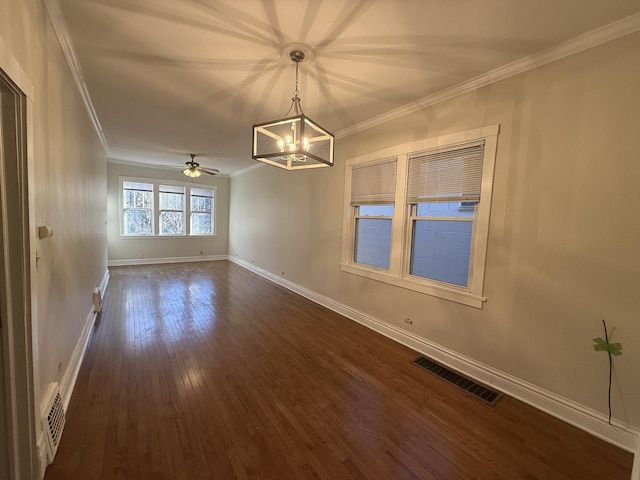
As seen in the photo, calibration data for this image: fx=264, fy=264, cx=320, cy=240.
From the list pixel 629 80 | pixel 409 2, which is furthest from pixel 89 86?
pixel 629 80

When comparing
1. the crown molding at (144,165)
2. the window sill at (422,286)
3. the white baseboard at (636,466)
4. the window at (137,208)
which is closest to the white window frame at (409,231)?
the window sill at (422,286)

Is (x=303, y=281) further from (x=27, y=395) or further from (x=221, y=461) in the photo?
(x=27, y=395)

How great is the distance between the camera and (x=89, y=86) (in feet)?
9.52

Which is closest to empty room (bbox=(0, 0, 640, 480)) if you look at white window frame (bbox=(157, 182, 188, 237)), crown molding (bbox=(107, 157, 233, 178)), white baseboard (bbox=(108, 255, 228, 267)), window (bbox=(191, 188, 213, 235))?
crown molding (bbox=(107, 157, 233, 178))

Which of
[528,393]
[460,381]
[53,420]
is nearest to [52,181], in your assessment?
[53,420]

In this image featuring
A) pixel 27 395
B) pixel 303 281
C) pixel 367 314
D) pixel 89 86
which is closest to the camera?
pixel 27 395

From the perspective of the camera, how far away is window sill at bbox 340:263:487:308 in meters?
2.58

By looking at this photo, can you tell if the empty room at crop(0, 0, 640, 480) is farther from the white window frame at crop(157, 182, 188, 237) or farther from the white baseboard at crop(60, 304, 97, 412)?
the white window frame at crop(157, 182, 188, 237)

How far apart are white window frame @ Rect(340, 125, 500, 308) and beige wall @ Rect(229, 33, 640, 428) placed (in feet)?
0.25

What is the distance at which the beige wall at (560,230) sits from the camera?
1.81 metres

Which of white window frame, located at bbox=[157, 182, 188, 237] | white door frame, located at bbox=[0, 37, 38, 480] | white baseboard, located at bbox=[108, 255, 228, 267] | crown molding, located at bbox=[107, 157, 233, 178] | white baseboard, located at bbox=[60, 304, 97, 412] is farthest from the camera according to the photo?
white window frame, located at bbox=[157, 182, 188, 237]

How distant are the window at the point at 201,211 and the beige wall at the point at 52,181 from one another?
5.39m

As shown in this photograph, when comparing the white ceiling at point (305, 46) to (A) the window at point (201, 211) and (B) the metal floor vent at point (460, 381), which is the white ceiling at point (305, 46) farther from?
(A) the window at point (201, 211)

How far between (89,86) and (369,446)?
4349 mm
